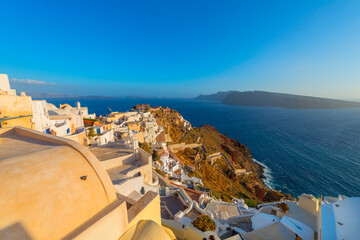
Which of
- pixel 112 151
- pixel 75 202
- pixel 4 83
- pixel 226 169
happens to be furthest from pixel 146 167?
pixel 226 169

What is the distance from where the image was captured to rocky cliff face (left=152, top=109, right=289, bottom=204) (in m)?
35.9

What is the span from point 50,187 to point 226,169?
1896 inches

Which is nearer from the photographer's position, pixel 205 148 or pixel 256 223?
pixel 256 223

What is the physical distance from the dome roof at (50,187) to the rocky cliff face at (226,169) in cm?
2896

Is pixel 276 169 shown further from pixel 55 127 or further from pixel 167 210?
pixel 55 127

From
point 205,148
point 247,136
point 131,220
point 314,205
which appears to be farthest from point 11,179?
point 247,136

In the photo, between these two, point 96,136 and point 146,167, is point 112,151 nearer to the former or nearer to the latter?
point 146,167

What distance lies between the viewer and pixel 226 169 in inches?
1789

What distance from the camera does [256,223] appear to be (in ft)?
39.9

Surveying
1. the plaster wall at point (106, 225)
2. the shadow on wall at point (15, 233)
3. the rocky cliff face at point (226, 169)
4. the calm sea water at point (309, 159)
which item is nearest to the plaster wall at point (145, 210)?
the plaster wall at point (106, 225)

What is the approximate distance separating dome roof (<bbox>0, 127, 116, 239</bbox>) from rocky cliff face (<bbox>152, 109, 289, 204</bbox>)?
29.0 metres

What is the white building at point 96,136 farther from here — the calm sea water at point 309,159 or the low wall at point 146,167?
the calm sea water at point 309,159

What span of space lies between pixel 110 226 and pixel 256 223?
1349 centimetres

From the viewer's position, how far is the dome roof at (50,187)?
2482mm
